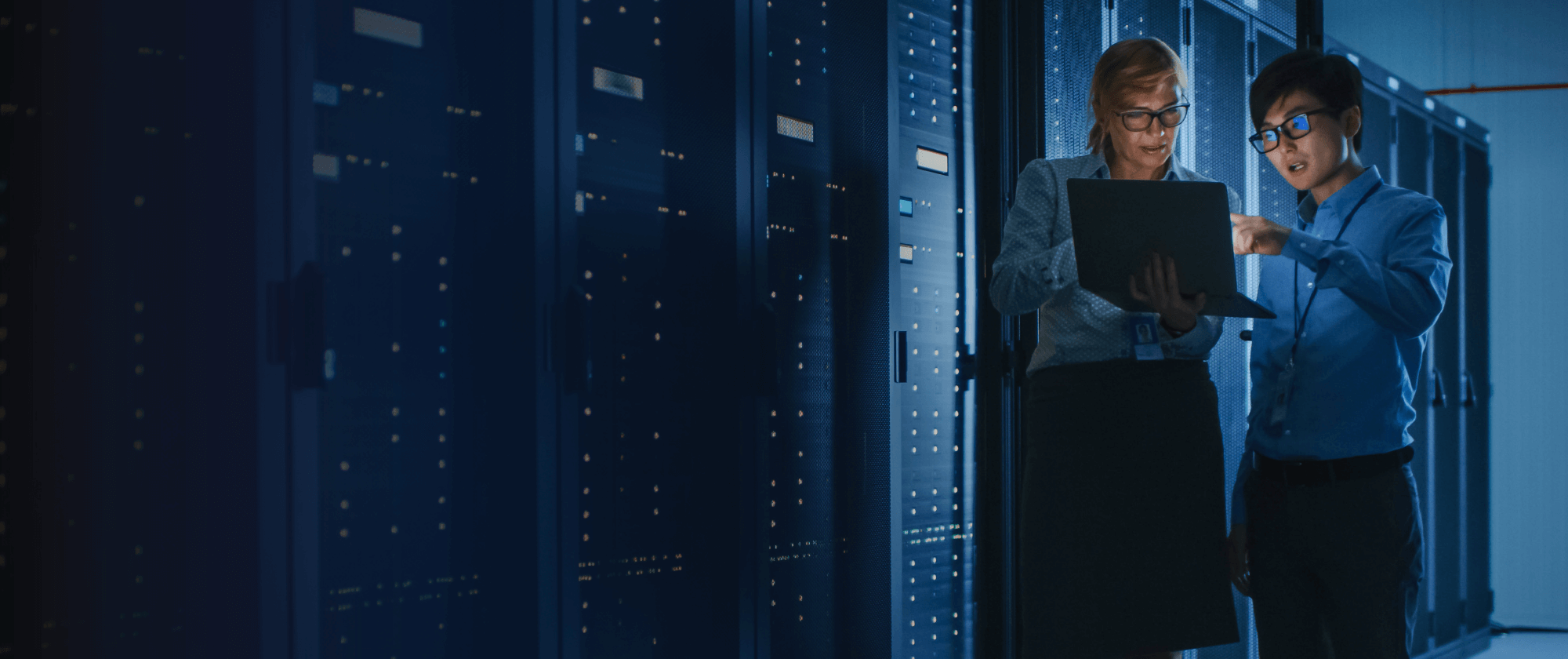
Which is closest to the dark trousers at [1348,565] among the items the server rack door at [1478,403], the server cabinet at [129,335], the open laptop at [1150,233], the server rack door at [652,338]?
the open laptop at [1150,233]

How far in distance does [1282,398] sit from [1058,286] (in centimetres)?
40

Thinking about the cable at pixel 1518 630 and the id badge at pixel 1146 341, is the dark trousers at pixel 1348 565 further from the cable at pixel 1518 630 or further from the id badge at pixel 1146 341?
the cable at pixel 1518 630

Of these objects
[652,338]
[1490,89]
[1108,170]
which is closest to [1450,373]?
[1490,89]

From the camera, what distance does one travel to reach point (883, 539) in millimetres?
1902

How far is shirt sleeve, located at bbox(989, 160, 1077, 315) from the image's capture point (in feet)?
4.40

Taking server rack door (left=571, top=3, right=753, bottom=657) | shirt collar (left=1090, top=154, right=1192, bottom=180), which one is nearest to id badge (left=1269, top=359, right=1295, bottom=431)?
shirt collar (left=1090, top=154, right=1192, bottom=180)

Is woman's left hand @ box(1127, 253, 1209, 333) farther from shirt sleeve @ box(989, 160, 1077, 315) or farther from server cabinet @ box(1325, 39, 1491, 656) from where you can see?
server cabinet @ box(1325, 39, 1491, 656)

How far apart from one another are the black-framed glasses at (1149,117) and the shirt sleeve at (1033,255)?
141mm

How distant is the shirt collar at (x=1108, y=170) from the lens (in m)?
1.46

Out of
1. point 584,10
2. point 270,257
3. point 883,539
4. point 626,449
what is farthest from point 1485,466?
point 270,257

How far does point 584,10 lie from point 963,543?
144 cm

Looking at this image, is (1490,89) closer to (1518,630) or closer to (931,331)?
(1518,630)

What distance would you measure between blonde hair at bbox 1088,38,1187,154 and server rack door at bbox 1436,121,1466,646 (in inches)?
104

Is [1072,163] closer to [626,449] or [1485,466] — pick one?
[626,449]
